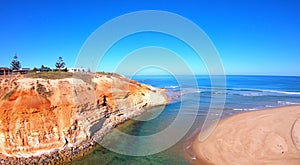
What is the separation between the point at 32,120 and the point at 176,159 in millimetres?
10440

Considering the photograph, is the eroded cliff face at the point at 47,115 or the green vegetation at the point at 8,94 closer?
the eroded cliff face at the point at 47,115

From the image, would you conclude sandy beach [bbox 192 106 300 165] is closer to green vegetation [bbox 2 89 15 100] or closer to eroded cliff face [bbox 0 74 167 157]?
eroded cliff face [bbox 0 74 167 157]

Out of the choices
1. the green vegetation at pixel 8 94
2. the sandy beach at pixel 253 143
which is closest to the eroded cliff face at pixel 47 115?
the green vegetation at pixel 8 94

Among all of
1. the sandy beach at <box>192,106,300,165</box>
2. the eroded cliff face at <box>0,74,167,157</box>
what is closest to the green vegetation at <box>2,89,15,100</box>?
the eroded cliff face at <box>0,74,167,157</box>

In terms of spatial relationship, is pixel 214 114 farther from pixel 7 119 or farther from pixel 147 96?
pixel 7 119

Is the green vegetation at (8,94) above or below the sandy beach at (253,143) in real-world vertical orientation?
above

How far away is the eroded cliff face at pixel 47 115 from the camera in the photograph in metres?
13.8

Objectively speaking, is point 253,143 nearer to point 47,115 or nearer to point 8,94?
point 47,115

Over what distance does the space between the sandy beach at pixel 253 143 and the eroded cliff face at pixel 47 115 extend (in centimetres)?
920

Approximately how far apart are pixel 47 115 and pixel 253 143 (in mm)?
15951

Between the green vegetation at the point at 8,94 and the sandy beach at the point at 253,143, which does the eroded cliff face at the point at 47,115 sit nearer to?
the green vegetation at the point at 8,94

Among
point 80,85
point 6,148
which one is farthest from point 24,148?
point 80,85

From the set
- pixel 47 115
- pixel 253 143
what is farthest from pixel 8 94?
pixel 253 143

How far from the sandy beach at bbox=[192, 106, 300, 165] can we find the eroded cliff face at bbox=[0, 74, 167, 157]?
362 inches
